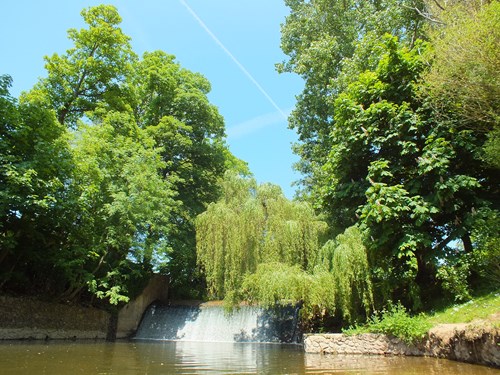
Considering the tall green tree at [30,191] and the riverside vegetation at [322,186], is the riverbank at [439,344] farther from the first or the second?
the tall green tree at [30,191]

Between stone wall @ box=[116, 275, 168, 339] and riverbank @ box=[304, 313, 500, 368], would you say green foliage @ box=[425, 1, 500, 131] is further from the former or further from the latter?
stone wall @ box=[116, 275, 168, 339]

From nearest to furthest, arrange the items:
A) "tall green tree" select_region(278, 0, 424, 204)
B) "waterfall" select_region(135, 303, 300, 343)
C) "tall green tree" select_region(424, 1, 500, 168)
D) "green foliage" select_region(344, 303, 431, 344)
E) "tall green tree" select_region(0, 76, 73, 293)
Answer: "green foliage" select_region(344, 303, 431, 344) → "tall green tree" select_region(424, 1, 500, 168) → "tall green tree" select_region(0, 76, 73, 293) → "waterfall" select_region(135, 303, 300, 343) → "tall green tree" select_region(278, 0, 424, 204)

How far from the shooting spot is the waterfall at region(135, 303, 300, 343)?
15445mm

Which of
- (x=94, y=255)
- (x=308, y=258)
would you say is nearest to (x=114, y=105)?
(x=94, y=255)

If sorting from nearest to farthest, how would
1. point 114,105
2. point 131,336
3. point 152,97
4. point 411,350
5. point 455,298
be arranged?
point 411,350, point 455,298, point 131,336, point 114,105, point 152,97

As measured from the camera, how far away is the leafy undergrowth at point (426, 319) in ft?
26.5

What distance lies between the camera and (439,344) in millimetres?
8234

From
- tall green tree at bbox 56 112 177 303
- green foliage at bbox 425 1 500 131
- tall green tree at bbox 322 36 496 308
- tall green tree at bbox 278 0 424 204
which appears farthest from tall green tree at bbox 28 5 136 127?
green foliage at bbox 425 1 500 131

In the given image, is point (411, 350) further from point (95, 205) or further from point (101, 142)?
point (101, 142)

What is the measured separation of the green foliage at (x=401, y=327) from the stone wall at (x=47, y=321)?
12.0m

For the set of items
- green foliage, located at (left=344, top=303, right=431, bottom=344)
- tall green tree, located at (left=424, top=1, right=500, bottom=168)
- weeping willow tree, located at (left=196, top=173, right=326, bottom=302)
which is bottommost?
green foliage, located at (left=344, top=303, right=431, bottom=344)

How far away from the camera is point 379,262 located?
1117 centimetres

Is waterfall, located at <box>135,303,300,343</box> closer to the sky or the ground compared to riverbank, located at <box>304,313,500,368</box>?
closer to the sky

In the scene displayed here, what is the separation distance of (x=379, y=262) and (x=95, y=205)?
38.2ft
